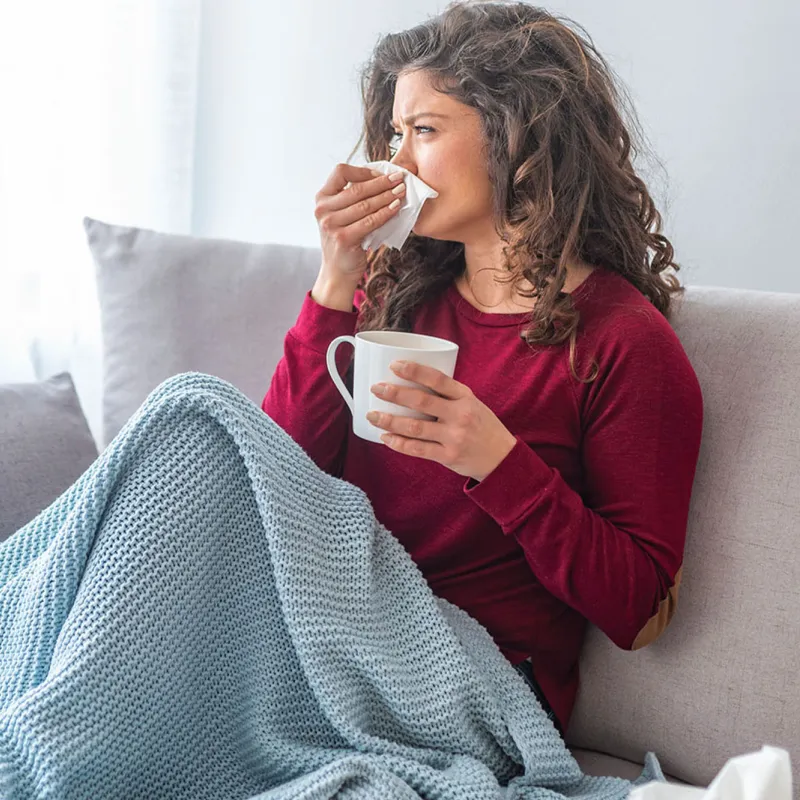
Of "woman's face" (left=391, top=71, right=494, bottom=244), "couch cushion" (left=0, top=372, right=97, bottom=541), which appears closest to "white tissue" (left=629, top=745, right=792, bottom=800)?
"woman's face" (left=391, top=71, right=494, bottom=244)

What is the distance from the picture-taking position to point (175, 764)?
33.7 inches

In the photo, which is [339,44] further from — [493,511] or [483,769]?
[483,769]

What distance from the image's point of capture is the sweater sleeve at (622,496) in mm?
957

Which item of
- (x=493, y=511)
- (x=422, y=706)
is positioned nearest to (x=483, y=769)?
(x=422, y=706)

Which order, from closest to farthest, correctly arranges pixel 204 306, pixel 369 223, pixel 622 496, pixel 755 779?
pixel 755 779 < pixel 622 496 < pixel 369 223 < pixel 204 306

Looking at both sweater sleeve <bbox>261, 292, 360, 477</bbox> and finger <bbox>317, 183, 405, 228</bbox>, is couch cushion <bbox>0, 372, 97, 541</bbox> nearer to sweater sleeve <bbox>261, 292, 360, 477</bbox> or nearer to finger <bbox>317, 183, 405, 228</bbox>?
sweater sleeve <bbox>261, 292, 360, 477</bbox>

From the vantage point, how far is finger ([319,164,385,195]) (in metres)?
1.12

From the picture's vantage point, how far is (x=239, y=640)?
2.97 ft

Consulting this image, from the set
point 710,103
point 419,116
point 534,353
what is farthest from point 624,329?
point 710,103

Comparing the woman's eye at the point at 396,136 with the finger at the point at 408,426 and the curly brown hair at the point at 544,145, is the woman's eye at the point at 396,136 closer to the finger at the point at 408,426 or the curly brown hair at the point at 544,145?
the curly brown hair at the point at 544,145

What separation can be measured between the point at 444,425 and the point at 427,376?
6cm

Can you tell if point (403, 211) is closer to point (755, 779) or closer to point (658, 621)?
point (658, 621)

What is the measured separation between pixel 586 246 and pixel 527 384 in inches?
7.6

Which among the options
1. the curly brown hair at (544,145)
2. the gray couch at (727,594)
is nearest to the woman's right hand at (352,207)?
the curly brown hair at (544,145)
